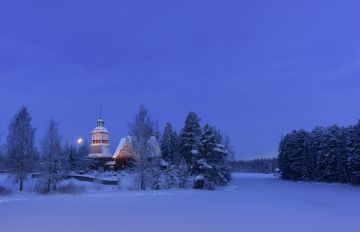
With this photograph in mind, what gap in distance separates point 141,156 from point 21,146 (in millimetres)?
15396

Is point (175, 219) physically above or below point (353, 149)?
below

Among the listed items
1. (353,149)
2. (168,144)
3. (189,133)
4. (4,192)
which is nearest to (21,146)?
(4,192)

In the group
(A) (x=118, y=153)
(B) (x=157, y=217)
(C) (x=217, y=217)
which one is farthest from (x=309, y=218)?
(A) (x=118, y=153)

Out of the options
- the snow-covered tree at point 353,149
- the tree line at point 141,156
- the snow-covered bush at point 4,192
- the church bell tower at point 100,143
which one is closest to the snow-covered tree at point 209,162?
the tree line at point 141,156

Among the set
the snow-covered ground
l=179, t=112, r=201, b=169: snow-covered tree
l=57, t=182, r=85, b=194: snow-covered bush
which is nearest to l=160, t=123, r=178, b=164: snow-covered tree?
l=179, t=112, r=201, b=169: snow-covered tree

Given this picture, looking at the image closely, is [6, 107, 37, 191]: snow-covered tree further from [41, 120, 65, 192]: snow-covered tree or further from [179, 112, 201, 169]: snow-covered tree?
[179, 112, 201, 169]: snow-covered tree

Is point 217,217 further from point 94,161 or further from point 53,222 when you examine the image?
point 94,161

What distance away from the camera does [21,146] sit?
48.0m

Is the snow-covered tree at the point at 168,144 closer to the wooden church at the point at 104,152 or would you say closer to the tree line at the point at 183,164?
the wooden church at the point at 104,152

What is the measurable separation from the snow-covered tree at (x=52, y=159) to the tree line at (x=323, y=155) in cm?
4455

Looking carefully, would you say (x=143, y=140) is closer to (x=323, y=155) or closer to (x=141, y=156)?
(x=141, y=156)

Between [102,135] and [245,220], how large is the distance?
6955 centimetres

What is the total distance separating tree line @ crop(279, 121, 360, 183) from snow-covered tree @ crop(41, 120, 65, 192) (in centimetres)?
4455

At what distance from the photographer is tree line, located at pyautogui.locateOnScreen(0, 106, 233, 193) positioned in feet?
156
